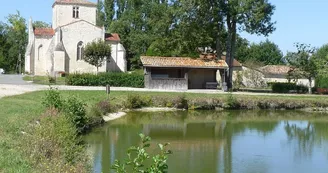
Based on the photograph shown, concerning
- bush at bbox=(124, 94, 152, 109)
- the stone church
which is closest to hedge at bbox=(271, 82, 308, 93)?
the stone church

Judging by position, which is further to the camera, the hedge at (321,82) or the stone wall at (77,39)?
the stone wall at (77,39)

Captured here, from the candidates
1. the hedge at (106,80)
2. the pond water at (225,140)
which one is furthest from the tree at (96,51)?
the pond water at (225,140)

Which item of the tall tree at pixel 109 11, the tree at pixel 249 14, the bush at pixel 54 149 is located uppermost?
the tall tree at pixel 109 11

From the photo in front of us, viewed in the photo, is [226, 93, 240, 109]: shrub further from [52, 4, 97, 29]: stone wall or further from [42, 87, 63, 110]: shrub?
[52, 4, 97, 29]: stone wall

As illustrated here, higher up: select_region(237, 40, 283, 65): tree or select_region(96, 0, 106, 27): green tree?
select_region(96, 0, 106, 27): green tree

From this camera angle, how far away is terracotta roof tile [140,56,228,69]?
40312 mm

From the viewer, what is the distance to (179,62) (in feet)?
137

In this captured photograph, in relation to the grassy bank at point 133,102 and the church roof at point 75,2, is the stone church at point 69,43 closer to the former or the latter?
the church roof at point 75,2

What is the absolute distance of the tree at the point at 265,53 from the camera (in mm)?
99625

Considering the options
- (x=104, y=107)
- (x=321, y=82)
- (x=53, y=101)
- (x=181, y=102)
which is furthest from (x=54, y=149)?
(x=321, y=82)

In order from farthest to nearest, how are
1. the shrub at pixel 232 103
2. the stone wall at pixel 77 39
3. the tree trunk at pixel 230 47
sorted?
the stone wall at pixel 77 39 → the tree trunk at pixel 230 47 → the shrub at pixel 232 103

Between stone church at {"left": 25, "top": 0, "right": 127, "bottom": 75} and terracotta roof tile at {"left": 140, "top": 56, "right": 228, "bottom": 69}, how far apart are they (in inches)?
453

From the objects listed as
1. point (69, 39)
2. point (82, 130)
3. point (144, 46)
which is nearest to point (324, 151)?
point (82, 130)

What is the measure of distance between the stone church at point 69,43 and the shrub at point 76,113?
32464 mm
